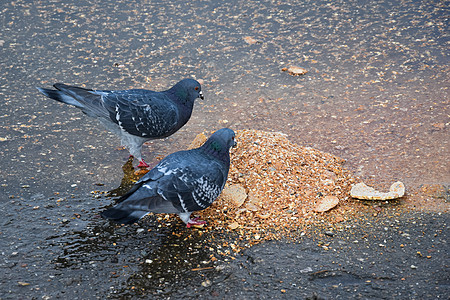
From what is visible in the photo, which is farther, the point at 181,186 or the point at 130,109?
the point at 130,109

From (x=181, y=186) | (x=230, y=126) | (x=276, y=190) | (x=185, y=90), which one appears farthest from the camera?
(x=230, y=126)

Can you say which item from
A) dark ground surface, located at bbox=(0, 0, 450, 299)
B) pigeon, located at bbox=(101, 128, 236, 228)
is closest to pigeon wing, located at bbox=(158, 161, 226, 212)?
pigeon, located at bbox=(101, 128, 236, 228)

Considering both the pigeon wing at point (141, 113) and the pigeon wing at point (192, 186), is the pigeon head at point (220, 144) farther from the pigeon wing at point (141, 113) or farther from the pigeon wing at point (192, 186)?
the pigeon wing at point (141, 113)

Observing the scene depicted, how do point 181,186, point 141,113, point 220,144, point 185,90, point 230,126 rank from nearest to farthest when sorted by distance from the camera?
point 181,186 < point 220,144 < point 141,113 < point 185,90 < point 230,126

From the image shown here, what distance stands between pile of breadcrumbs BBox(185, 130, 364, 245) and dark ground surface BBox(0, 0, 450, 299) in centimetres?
21

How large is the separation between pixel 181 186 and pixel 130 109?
4.07 feet

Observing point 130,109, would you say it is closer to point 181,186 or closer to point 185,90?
point 185,90

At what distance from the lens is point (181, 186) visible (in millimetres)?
3742

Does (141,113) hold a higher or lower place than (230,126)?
higher

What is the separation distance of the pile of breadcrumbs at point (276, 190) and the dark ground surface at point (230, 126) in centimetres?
21

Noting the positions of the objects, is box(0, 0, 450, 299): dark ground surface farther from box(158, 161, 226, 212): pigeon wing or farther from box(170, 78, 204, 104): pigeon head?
box(170, 78, 204, 104): pigeon head

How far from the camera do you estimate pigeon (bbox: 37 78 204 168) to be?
180 inches

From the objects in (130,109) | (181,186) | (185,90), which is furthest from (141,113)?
(181,186)

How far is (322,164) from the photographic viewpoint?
464cm
